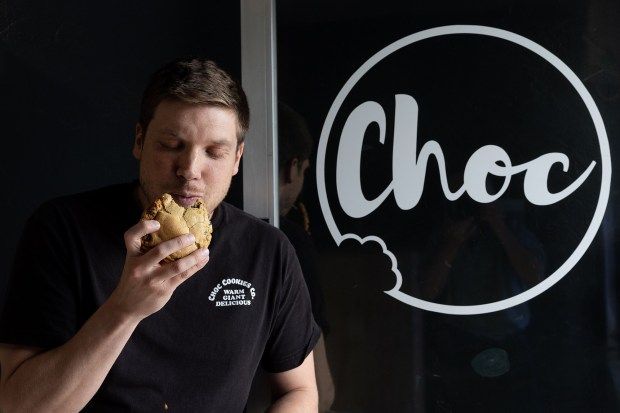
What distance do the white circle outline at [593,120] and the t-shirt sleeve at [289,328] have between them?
0.18 meters

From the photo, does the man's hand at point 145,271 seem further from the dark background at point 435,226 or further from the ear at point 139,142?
the dark background at point 435,226

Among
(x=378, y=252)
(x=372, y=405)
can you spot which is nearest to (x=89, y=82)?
(x=378, y=252)

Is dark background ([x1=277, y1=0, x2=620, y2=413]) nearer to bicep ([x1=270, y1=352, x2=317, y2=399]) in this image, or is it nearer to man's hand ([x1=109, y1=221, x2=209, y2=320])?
bicep ([x1=270, y1=352, x2=317, y2=399])

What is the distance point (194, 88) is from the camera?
166 cm

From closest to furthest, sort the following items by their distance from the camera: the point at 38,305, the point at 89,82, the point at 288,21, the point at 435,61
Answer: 1. the point at 38,305
2. the point at 435,61
3. the point at 288,21
4. the point at 89,82

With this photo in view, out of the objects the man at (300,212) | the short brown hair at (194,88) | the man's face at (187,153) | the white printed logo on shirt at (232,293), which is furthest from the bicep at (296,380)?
the short brown hair at (194,88)

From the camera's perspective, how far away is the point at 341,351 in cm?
199

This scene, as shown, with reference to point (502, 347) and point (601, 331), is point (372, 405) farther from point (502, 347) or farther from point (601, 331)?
point (601, 331)

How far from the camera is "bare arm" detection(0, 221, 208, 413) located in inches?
54.6

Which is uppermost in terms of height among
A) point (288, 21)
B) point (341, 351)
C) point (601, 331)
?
point (288, 21)

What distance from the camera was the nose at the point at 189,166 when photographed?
5.24ft

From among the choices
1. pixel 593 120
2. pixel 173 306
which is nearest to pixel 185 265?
pixel 173 306

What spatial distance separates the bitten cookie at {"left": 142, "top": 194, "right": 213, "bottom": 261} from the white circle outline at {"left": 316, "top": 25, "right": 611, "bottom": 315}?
1.86 ft

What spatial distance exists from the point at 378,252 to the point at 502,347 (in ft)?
1.32
